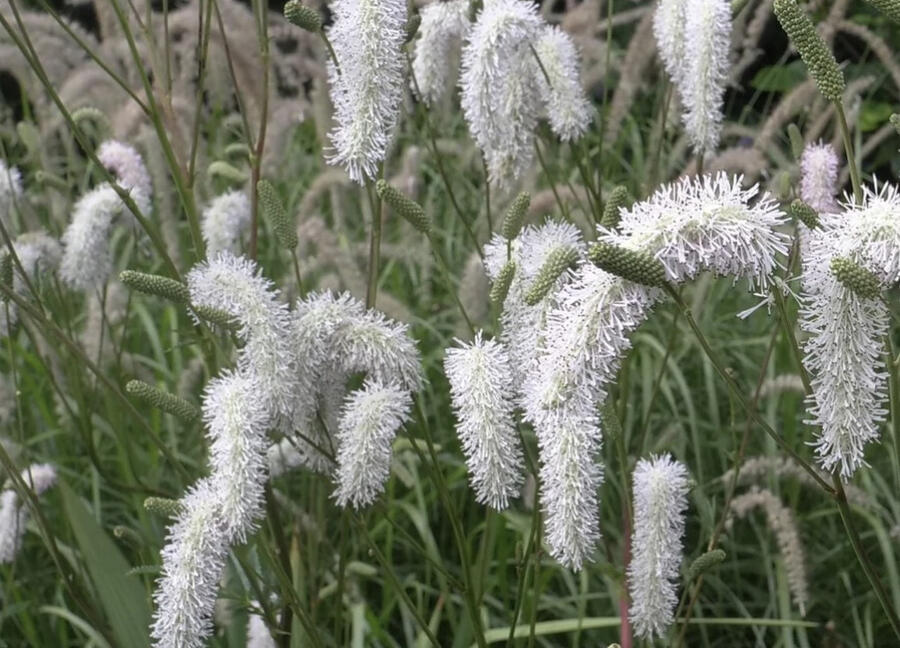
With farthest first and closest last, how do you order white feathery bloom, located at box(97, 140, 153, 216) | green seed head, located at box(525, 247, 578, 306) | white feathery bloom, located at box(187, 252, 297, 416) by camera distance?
1. white feathery bloom, located at box(97, 140, 153, 216)
2. white feathery bloom, located at box(187, 252, 297, 416)
3. green seed head, located at box(525, 247, 578, 306)

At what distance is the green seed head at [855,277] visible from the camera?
48.6 inches

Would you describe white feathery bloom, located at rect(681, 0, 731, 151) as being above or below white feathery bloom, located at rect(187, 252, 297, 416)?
above

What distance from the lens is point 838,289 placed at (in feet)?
4.25

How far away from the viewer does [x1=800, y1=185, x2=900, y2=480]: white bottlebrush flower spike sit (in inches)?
51.0

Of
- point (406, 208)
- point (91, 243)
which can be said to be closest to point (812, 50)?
point (406, 208)

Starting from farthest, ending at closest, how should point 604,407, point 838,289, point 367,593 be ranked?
point 367,593 → point 604,407 → point 838,289

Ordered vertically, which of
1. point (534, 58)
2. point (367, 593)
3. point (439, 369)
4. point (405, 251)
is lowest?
point (367, 593)

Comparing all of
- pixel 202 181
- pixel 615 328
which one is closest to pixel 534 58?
pixel 615 328

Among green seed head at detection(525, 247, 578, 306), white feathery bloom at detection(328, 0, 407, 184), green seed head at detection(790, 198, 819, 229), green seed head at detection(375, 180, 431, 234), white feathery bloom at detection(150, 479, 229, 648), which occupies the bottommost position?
white feathery bloom at detection(150, 479, 229, 648)

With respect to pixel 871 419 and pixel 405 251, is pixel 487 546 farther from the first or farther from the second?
pixel 405 251

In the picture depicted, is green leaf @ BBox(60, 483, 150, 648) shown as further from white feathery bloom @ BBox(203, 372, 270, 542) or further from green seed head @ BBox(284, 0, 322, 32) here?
green seed head @ BBox(284, 0, 322, 32)

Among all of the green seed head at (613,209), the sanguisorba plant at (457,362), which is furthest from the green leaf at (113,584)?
the green seed head at (613,209)

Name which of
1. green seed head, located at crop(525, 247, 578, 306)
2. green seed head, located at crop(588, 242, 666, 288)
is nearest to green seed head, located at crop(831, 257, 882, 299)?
green seed head, located at crop(588, 242, 666, 288)

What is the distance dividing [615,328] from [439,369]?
87.4 inches
